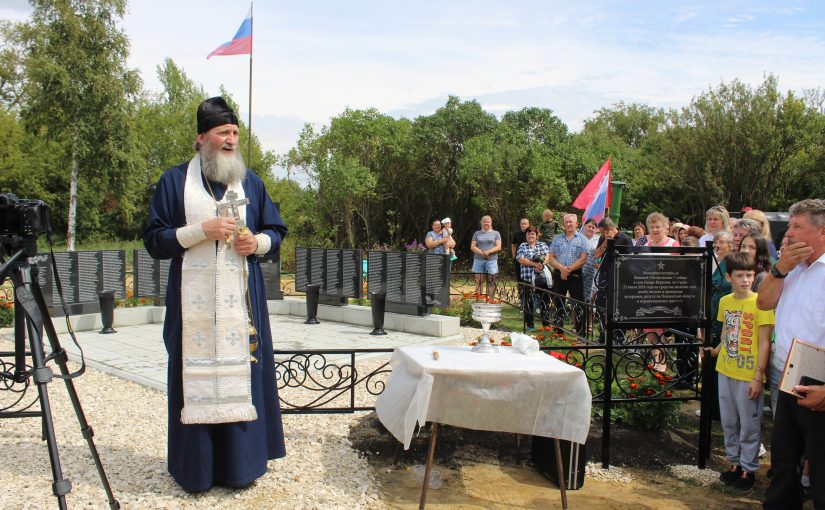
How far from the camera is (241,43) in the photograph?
1622 centimetres

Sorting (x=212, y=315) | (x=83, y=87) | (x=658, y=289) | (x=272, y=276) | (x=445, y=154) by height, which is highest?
(x=83, y=87)

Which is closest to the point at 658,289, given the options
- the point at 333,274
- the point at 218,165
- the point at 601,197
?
the point at 218,165

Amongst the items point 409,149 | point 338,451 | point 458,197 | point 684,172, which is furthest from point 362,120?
point 338,451

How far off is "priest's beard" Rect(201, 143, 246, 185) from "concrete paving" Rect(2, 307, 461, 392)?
3.44 meters

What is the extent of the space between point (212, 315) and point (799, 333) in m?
3.21

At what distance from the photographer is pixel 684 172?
2334 centimetres

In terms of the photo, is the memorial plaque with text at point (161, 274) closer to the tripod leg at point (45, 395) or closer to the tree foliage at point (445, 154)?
the tripod leg at point (45, 395)

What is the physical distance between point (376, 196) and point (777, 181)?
45.8ft

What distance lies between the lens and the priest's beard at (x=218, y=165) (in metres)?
3.93

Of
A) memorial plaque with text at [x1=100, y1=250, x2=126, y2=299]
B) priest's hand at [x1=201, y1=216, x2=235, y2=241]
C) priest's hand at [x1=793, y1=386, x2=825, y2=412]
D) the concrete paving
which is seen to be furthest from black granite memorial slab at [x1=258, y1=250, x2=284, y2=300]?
priest's hand at [x1=793, y1=386, x2=825, y2=412]

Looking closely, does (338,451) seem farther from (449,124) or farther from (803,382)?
(449,124)

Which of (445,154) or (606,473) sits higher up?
(445,154)

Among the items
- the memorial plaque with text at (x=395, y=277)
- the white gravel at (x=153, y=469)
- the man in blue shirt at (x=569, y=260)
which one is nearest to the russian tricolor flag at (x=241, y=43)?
the memorial plaque with text at (x=395, y=277)

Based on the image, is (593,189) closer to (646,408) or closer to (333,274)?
(333,274)
